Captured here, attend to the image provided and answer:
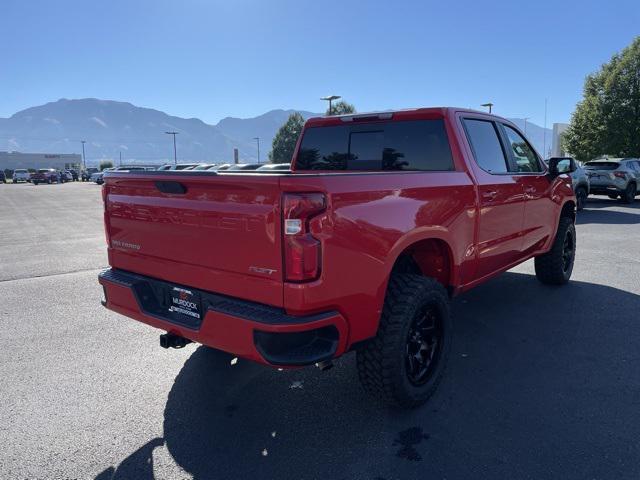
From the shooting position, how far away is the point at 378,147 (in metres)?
4.16

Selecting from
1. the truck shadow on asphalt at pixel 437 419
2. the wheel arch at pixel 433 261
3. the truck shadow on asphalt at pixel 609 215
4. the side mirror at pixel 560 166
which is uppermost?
the side mirror at pixel 560 166

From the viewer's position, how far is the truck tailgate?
241cm

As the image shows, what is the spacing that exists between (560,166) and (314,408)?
12.8 feet

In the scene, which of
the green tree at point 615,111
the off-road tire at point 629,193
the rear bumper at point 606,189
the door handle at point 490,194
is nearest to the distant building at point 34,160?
the green tree at point 615,111

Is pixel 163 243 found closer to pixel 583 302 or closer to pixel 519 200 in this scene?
pixel 519 200

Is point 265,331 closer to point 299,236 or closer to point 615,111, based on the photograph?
point 299,236

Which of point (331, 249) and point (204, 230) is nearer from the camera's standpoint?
point (331, 249)

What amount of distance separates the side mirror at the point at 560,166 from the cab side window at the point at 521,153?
125mm

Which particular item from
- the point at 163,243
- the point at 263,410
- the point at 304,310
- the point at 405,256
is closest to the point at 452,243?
the point at 405,256

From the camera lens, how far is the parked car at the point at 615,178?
693 inches

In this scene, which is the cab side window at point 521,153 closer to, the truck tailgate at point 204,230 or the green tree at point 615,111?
the truck tailgate at point 204,230

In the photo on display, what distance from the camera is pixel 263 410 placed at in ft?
10.2

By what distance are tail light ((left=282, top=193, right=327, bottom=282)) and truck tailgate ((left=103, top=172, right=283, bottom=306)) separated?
0.16 ft

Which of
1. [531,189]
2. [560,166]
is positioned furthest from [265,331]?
[560,166]
